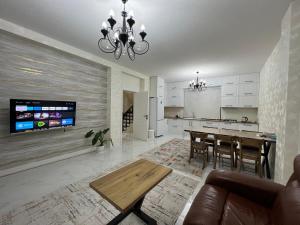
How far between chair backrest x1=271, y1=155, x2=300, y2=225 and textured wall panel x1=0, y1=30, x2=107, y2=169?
12.6ft

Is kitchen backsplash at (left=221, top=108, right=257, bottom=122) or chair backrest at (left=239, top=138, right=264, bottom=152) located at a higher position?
kitchen backsplash at (left=221, top=108, right=257, bottom=122)

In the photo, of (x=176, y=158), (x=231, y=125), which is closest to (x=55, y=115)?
(x=176, y=158)

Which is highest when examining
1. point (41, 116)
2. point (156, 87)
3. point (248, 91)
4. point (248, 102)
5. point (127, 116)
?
point (156, 87)

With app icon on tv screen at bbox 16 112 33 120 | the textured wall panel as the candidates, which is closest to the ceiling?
the textured wall panel

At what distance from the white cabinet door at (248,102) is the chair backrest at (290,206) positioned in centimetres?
458

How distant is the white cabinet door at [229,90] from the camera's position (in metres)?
5.41

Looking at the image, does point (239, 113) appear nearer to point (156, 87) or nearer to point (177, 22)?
point (156, 87)

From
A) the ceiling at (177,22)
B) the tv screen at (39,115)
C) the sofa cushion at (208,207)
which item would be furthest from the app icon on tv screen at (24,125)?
the sofa cushion at (208,207)

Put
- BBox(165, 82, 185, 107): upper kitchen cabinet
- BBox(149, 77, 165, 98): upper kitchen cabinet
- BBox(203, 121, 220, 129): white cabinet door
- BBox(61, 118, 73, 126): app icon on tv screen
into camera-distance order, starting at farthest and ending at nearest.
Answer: BBox(165, 82, 185, 107): upper kitchen cabinet < BBox(149, 77, 165, 98): upper kitchen cabinet < BBox(203, 121, 220, 129): white cabinet door < BBox(61, 118, 73, 126): app icon on tv screen

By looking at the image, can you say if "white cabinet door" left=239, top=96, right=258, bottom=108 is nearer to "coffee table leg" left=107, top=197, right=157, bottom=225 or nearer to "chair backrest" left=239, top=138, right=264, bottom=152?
"chair backrest" left=239, top=138, right=264, bottom=152

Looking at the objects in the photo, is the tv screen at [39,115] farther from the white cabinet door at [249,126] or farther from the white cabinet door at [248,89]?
the white cabinet door at [248,89]

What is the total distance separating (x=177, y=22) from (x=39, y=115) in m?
3.13

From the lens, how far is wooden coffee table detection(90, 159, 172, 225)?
122cm

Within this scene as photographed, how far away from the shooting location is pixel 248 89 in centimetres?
516
